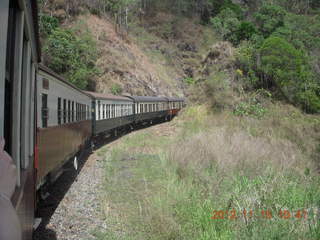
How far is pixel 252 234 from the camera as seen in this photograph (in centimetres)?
438

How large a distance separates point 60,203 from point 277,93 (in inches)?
833

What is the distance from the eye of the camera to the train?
1.97 metres

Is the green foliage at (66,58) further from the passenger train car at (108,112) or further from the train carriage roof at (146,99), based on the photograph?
the passenger train car at (108,112)

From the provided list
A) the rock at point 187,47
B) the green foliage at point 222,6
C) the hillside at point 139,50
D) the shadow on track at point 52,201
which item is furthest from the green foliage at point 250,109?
the green foliage at point 222,6

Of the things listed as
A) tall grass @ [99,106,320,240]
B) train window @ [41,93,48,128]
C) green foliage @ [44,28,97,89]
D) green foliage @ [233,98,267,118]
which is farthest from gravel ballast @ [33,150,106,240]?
green foliage @ [44,28,97,89]

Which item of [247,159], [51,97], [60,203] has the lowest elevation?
[60,203]

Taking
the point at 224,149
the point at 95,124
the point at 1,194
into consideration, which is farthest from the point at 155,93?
the point at 1,194

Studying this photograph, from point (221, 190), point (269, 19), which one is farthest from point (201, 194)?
point (269, 19)

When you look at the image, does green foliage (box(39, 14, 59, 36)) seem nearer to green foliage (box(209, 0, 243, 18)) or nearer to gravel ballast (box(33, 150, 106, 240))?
gravel ballast (box(33, 150, 106, 240))

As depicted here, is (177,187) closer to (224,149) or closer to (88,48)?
(224,149)

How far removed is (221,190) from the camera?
6531mm
